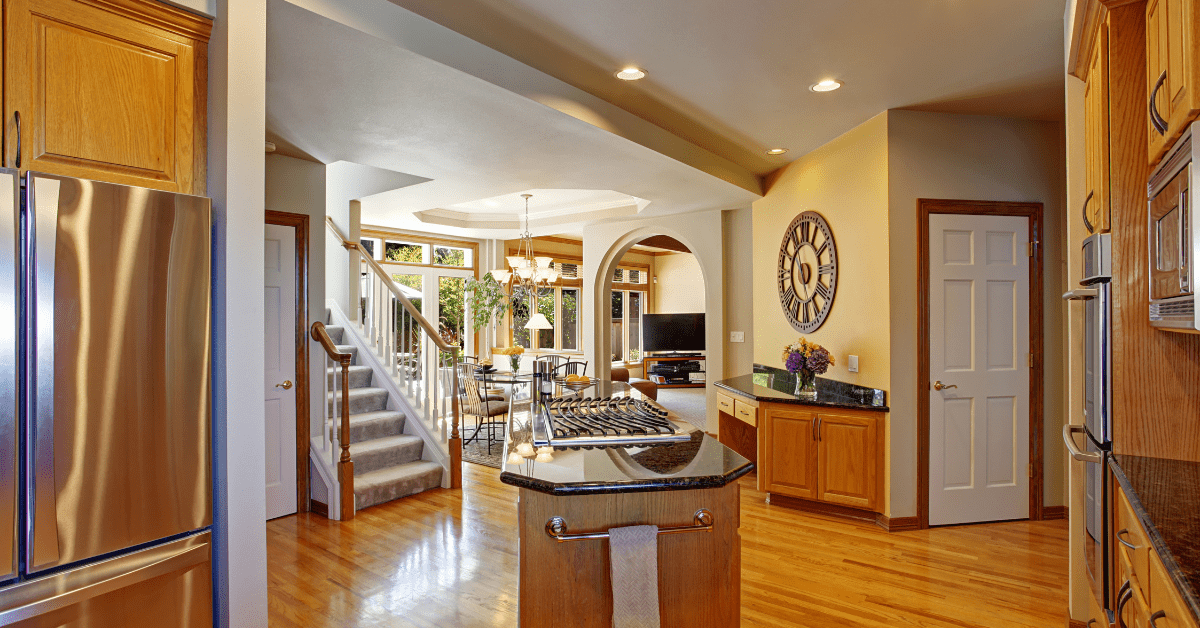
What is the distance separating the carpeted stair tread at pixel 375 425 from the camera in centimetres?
478

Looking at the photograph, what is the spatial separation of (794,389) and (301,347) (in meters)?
3.78

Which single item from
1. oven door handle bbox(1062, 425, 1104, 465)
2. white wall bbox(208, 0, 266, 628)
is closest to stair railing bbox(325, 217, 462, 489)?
white wall bbox(208, 0, 266, 628)

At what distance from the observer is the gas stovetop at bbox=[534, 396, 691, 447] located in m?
2.19

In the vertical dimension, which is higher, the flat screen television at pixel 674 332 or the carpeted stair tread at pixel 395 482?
the flat screen television at pixel 674 332

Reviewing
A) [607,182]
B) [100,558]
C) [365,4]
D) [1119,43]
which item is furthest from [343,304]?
[1119,43]

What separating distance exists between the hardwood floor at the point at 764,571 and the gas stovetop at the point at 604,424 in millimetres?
1019

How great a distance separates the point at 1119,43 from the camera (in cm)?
203

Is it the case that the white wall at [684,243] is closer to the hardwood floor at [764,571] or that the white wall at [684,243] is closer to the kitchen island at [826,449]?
the kitchen island at [826,449]

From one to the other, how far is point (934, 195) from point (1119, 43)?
202 centimetres

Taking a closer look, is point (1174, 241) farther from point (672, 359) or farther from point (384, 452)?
point (672, 359)

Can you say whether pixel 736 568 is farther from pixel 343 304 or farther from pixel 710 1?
pixel 343 304

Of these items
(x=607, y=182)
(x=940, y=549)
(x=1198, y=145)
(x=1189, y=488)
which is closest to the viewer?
(x=1198, y=145)

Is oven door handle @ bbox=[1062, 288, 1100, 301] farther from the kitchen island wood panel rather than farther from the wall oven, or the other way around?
the kitchen island wood panel

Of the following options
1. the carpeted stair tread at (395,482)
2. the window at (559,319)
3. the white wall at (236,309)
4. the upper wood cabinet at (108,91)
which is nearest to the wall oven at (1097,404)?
the white wall at (236,309)
